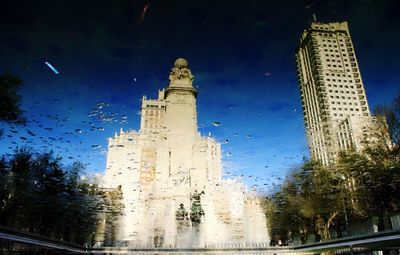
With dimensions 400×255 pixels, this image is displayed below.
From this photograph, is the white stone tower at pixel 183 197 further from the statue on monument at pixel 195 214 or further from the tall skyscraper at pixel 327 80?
the tall skyscraper at pixel 327 80

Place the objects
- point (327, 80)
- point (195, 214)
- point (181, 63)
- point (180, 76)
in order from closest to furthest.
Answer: point (195, 214) → point (180, 76) → point (181, 63) → point (327, 80)

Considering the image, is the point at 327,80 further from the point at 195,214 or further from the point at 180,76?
the point at 195,214

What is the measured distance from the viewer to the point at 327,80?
8425 centimetres

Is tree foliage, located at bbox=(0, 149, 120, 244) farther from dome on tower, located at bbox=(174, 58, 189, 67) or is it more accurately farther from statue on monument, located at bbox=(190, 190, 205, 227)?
dome on tower, located at bbox=(174, 58, 189, 67)

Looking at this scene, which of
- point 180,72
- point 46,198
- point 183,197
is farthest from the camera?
point 180,72

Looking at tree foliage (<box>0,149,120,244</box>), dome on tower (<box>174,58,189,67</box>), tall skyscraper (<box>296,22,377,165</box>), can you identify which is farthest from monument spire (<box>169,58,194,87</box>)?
tall skyscraper (<box>296,22,377,165</box>)

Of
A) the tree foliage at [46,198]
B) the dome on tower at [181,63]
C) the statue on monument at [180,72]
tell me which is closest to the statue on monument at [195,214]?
the tree foliage at [46,198]

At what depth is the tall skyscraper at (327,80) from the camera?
81.5 m

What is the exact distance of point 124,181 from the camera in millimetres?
91562

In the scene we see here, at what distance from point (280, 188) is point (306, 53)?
71.2 m

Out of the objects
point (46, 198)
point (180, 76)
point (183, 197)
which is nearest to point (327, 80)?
point (180, 76)

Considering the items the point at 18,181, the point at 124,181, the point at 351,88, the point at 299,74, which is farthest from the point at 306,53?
the point at 18,181

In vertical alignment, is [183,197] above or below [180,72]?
below

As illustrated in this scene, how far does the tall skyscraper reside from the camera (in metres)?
81.5
